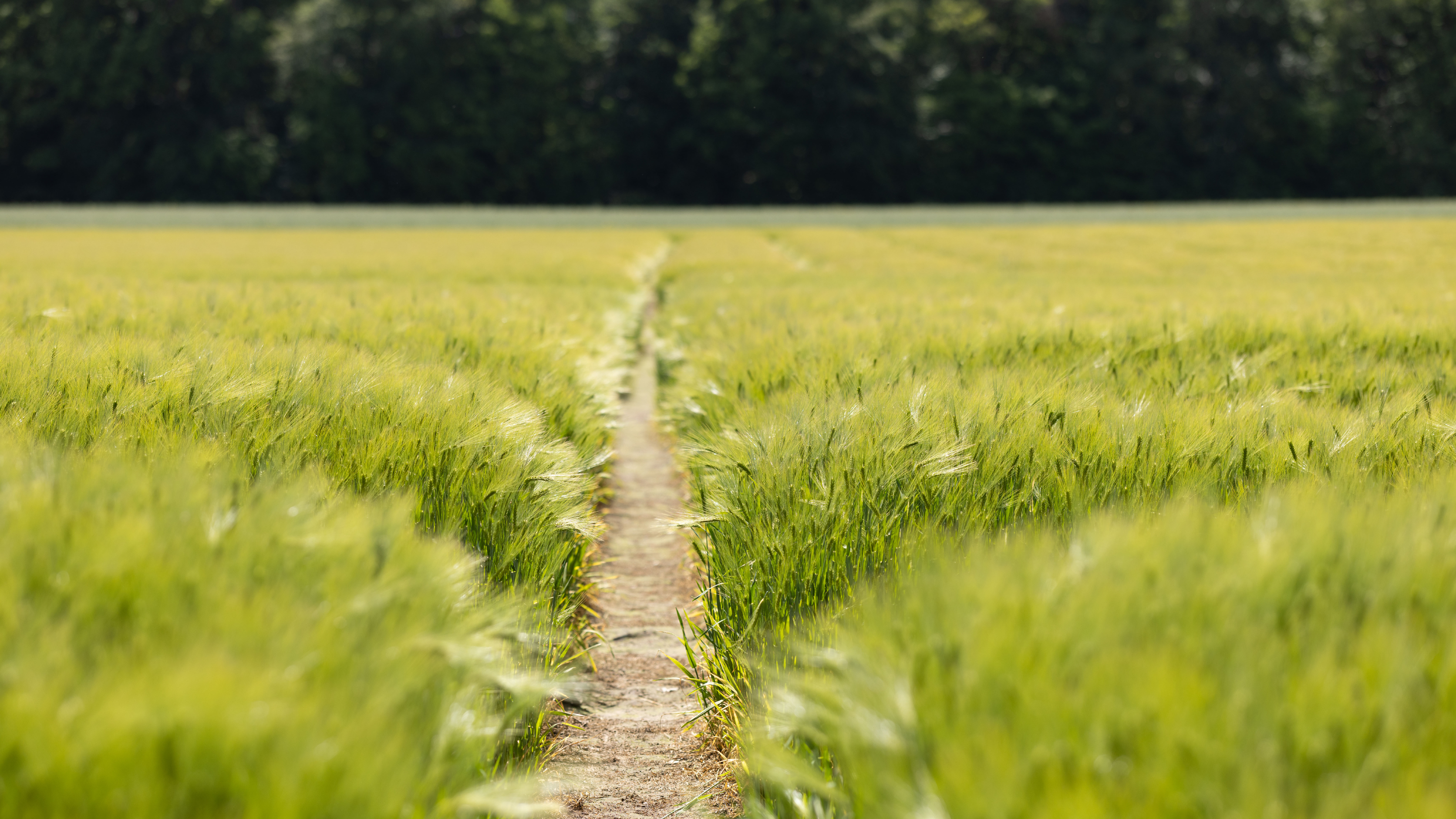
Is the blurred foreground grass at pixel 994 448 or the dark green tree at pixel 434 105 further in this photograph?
the dark green tree at pixel 434 105

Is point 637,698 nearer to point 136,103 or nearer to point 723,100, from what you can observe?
point 723,100

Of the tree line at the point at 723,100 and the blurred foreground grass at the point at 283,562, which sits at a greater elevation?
the tree line at the point at 723,100

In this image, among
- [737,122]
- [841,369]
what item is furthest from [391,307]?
[737,122]

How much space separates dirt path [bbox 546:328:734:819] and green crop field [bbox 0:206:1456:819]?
141 millimetres

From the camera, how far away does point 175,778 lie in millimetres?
1228

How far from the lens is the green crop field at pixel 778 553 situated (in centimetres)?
125

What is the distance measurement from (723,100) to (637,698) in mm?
53877

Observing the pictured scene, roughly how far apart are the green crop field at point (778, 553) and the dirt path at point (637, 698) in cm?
14

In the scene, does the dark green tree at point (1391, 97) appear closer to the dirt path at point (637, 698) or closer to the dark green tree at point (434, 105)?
the dark green tree at point (434, 105)

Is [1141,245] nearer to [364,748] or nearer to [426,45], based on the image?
[364,748]

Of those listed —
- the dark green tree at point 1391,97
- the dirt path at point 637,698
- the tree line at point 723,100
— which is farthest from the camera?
the dark green tree at point 1391,97

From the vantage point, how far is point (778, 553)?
3.06 metres

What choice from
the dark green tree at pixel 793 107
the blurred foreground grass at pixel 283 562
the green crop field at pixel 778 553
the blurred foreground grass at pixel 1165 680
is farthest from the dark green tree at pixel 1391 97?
the blurred foreground grass at pixel 1165 680

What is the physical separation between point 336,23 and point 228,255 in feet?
117
